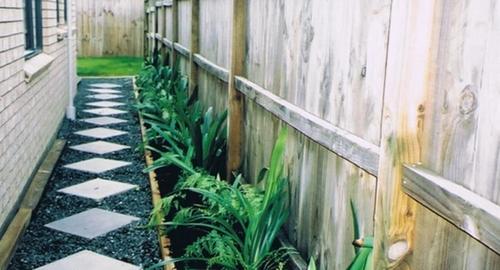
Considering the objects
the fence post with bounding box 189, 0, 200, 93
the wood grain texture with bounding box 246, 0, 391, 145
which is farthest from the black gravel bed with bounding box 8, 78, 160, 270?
the wood grain texture with bounding box 246, 0, 391, 145

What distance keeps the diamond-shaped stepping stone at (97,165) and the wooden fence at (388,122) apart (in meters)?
2.02

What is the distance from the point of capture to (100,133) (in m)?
6.12

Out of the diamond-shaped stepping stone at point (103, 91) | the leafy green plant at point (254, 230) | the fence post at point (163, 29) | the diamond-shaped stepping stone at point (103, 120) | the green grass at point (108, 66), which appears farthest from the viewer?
the green grass at point (108, 66)

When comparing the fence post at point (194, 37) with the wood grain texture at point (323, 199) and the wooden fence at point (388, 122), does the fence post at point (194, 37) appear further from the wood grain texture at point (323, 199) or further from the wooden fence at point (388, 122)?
the wood grain texture at point (323, 199)

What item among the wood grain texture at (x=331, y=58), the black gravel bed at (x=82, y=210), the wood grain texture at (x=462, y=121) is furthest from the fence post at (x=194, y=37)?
the wood grain texture at (x=462, y=121)

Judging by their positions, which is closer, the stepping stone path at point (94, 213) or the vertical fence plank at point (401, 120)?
the vertical fence plank at point (401, 120)

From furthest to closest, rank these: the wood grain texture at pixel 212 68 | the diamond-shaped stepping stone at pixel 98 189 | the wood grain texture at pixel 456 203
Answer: the diamond-shaped stepping stone at pixel 98 189, the wood grain texture at pixel 212 68, the wood grain texture at pixel 456 203

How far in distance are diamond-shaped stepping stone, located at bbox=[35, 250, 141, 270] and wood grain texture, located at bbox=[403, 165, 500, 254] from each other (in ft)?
6.22

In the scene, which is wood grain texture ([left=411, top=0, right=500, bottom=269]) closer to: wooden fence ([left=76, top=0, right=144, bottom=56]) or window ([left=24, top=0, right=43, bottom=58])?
window ([left=24, top=0, right=43, bottom=58])

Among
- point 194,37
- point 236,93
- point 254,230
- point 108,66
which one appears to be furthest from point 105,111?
point 108,66

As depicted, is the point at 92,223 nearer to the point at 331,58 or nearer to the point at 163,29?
the point at 331,58

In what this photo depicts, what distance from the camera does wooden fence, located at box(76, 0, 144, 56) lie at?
13992 mm

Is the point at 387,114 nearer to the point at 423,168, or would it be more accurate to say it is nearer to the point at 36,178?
the point at 423,168

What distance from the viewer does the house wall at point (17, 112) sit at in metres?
3.16
